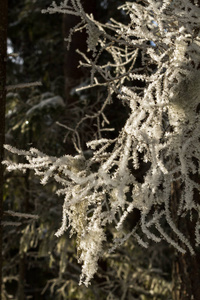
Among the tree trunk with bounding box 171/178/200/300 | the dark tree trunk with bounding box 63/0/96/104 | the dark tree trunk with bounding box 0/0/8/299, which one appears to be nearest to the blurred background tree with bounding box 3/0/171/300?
the dark tree trunk with bounding box 63/0/96/104

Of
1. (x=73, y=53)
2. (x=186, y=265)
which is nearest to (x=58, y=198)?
(x=73, y=53)

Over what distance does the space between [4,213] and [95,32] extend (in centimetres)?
132

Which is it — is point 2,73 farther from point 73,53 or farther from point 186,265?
point 73,53

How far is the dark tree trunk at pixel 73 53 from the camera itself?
21.1 ft

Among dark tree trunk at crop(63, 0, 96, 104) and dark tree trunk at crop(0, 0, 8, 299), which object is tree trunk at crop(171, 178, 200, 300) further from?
dark tree trunk at crop(63, 0, 96, 104)

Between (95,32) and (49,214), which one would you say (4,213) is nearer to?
(95,32)

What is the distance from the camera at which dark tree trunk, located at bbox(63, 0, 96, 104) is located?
6.44 metres

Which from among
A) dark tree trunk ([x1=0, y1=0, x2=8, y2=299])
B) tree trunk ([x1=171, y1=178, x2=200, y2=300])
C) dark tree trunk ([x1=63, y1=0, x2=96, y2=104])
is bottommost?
tree trunk ([x1=171, y1=178, x2=200, y2=300])

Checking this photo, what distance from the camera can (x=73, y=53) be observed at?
6617mm

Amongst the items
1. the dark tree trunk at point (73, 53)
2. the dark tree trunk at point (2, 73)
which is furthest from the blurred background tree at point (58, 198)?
the dark tree trunk at point (2, 73)

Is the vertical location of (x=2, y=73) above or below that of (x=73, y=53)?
below

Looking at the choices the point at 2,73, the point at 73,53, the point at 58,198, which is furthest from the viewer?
the point at 73,53

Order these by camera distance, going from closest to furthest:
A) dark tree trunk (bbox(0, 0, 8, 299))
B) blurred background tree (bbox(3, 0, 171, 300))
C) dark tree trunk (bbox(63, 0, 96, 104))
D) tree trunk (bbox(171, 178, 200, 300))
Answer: dark tree trunk (bbox(0, 0, 8, 299))
tree trunk (bbox(171, 178, 200, 300))
blurred background tree (bbox(3, 0, 171, 300))
dark tree trunk (bbox(63, 0, 96, 104))

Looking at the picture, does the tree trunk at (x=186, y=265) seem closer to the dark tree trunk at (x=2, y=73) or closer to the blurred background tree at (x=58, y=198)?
the dark tree trunk at (x=2, y=73)
